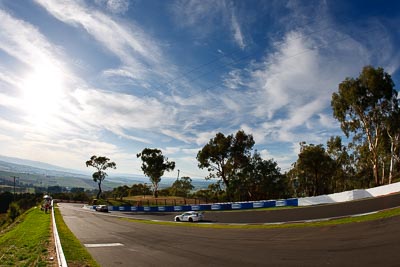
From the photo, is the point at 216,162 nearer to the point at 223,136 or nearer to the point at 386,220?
the point at 223,136

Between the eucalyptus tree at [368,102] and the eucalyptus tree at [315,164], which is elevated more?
the eucalyptus tree at [368,102]

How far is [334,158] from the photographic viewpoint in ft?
235

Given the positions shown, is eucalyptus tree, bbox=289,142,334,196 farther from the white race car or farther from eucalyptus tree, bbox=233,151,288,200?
the white race car

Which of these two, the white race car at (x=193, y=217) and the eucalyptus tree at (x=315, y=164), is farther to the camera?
the eucalyptus tree at (x=315, y=164)

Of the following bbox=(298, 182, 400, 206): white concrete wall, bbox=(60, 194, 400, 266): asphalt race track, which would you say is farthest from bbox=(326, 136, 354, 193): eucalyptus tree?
bbox=(60, 194, 400, 266): asphalt race track

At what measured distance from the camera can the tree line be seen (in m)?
48.9

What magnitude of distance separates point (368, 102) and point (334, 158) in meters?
25.6

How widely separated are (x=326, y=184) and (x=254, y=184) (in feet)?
80.1

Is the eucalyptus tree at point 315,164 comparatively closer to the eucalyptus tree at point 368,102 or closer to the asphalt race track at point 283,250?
the eucalyptus tree at point 368,102

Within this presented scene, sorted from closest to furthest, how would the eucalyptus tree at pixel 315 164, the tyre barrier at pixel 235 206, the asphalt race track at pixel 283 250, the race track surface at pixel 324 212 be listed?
the asphalt race track at pixel 283 250 → the race track surface at pixel 324 212 → the tyre barrier at pixel 235 206 → the eucalyptus tree at pixel 315 164

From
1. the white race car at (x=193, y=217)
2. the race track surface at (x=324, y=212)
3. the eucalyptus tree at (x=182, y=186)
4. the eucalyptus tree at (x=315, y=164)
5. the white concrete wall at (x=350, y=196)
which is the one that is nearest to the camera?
the race track surface at (x=324, y=212)

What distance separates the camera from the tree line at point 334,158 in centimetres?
4888

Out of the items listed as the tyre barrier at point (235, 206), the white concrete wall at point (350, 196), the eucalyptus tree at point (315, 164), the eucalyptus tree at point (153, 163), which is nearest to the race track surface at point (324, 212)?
the white concrete wall at point (350, 196)

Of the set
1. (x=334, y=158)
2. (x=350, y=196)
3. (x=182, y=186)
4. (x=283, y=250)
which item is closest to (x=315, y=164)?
(x=334, y=158)
